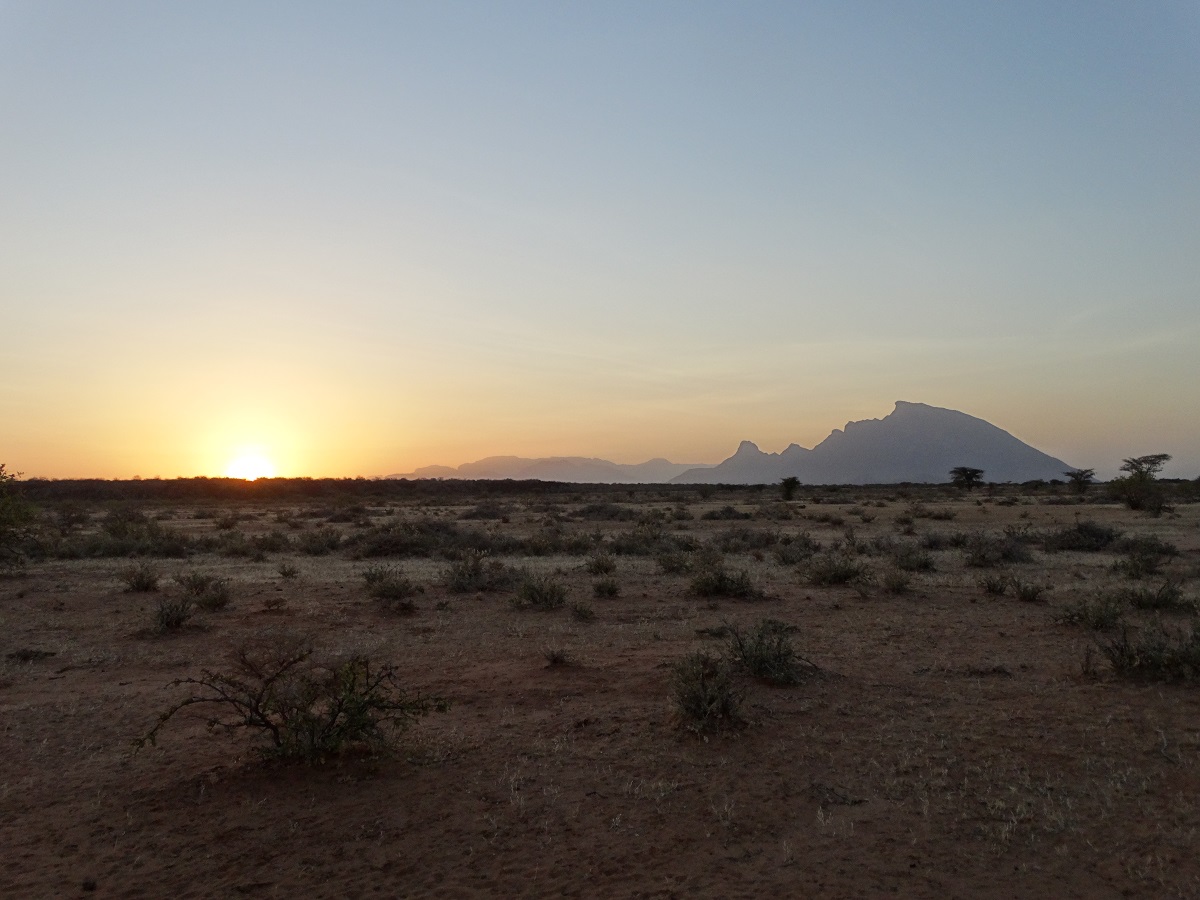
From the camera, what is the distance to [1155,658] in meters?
8.85

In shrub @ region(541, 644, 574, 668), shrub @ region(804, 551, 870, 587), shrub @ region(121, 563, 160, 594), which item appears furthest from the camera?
shrub @ region(121, 563, 160, 594)

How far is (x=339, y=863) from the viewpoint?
548 cm

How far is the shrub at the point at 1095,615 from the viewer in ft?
37.4

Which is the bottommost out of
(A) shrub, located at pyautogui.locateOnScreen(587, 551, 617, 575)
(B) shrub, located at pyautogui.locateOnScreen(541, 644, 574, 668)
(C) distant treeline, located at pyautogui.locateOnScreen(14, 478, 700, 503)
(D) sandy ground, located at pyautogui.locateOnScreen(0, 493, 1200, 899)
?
(D) sandy ground, located at pyautogui.locateOnScreen(0, 493, 1200, 899)

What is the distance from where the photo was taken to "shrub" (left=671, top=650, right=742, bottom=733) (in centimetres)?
763

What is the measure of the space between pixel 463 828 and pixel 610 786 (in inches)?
50.1

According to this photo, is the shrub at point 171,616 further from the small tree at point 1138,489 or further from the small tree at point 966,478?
the small tree at point 966,478

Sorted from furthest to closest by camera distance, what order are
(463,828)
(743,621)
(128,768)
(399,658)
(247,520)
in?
(247,520) < (743,621) < (399,658) < (128,768) < (463,828)

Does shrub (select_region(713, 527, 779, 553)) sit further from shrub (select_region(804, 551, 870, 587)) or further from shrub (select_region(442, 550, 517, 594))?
shrub (select_region(442, 550, 517, 594))

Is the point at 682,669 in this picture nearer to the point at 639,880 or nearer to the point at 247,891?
the point at 639,880

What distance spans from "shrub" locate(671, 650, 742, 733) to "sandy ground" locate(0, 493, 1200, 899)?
0.14 meters

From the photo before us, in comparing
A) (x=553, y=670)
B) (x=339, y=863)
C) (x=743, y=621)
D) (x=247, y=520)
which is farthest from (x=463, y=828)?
(x=247, y=520)

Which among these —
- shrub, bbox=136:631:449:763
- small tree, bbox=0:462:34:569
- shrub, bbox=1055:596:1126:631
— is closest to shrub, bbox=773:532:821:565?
shrub, bbox=1055:596:1126:631

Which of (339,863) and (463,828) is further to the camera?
(463,828)
